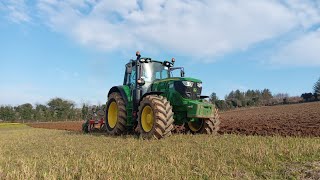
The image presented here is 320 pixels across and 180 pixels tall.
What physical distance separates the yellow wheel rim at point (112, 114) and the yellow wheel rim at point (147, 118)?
2.68m

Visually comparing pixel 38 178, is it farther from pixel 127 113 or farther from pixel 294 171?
pixel 127 113

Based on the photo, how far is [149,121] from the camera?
1066 cm

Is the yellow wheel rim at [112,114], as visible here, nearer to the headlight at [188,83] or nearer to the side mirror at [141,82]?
the side mirror at [141,82]

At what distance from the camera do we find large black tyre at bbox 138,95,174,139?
980cm

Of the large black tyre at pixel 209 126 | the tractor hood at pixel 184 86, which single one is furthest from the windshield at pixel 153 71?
the large black tyre at pixel 209 126

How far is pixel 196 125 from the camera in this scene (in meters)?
12.2

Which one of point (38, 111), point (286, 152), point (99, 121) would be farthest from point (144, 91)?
point (38, 111)

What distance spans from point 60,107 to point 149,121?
3247 inches

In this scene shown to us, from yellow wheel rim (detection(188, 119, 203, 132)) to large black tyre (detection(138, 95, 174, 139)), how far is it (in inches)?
87.7

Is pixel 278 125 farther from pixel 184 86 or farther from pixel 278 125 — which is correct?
pixel 184 86

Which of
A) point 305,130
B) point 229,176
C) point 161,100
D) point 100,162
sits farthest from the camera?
point 305,130

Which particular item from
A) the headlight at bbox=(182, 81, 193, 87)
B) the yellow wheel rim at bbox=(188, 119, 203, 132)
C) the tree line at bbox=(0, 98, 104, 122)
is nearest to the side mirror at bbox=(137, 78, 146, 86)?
the headlight at bbox=(182, 81, 193, 87)

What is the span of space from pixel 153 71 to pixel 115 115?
2623 mm

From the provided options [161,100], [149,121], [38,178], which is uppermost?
[161,100]
